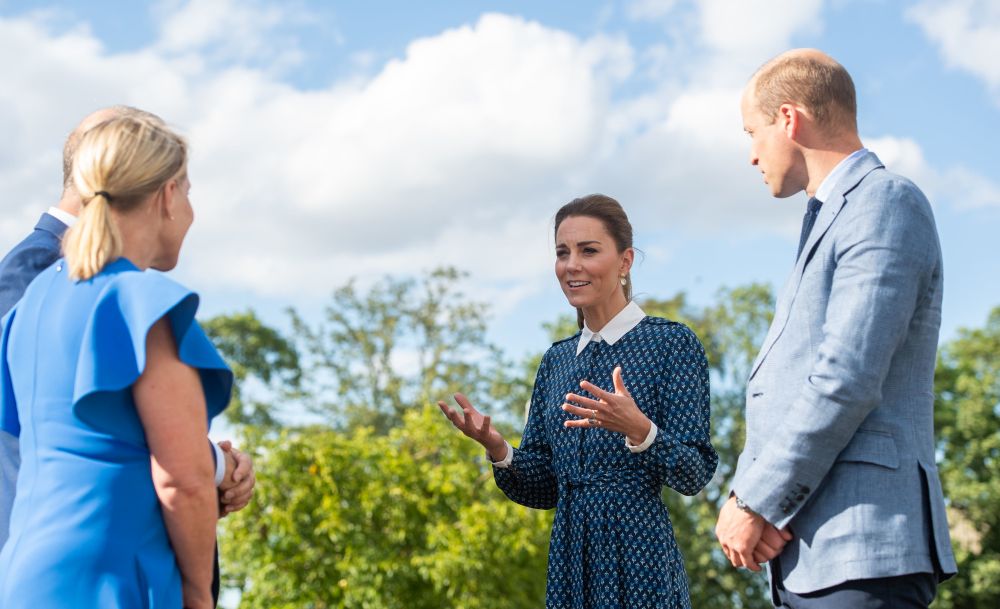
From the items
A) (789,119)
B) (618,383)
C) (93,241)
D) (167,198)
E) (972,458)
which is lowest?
(618,383)

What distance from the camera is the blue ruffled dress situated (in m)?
2.52

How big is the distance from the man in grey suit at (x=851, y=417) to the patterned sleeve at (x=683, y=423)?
89 centimetres

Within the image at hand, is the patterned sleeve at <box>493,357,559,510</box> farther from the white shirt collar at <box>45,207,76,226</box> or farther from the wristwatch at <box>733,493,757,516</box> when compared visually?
the white shirt collar at <box>45,207,76,226</box>

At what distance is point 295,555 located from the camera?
17547mm

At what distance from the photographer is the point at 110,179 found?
2736 mm

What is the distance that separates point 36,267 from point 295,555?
1460cm

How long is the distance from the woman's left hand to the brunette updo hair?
0.95 m

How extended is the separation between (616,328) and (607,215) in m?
0.52

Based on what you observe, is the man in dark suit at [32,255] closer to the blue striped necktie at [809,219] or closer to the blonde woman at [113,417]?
the blonde woman at [113,417]

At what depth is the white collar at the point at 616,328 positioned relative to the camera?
456 centimetres

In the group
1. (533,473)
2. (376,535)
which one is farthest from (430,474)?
(533,473)

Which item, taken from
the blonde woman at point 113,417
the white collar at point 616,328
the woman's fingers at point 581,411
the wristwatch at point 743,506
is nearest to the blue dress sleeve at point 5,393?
the blonde woman at point 113,417

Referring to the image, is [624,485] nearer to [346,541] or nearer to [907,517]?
[907,517]

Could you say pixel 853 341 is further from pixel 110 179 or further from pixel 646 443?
pixel 110 179
